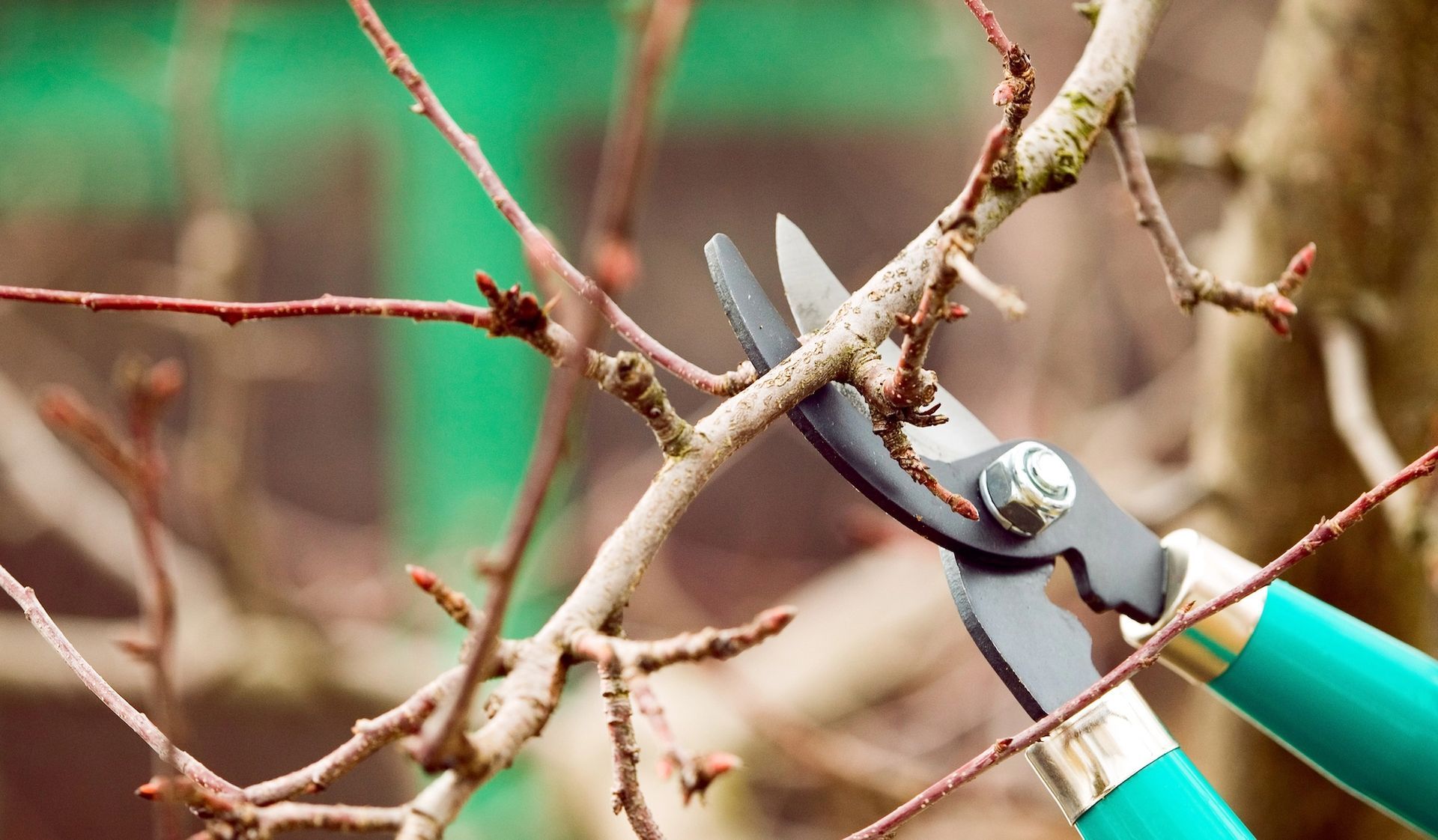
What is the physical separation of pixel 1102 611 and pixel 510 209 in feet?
1.33

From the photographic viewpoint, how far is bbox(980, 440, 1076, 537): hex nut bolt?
56cm

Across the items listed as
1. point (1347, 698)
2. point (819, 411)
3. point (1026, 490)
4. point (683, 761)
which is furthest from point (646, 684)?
point (1347, 698)

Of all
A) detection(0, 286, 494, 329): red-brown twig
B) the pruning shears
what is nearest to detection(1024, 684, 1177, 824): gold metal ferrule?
the pruning shears

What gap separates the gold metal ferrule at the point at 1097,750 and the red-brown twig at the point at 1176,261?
0.71 ft

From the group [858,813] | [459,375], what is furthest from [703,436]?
[459,375]

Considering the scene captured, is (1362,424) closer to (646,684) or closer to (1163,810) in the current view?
(1163,810)

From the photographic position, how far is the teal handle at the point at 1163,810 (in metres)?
0.50

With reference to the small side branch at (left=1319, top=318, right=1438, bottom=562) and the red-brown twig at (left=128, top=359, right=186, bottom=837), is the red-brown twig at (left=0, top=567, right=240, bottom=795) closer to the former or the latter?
the red-brown twig at (left=128, top=359, right=186, bottom=837)

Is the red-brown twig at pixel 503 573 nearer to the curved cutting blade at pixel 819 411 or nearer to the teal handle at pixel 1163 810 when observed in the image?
the curved cutting blade at pixel 819 411

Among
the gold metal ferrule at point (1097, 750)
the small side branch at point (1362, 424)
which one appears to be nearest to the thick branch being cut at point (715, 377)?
the gold metal ferrule at point (1097, 750)

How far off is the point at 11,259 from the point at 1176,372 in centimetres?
193

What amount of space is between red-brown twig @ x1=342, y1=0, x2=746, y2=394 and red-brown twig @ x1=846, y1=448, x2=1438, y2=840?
0.17 metres

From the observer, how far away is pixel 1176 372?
1810 millimetres

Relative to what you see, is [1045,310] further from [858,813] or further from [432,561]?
[432,561]
